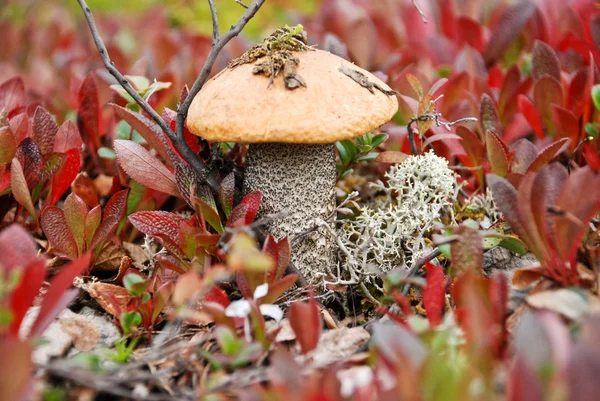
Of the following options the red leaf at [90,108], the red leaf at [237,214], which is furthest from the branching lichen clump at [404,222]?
the red leaf at [90,108]

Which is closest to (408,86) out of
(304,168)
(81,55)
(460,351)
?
(304,168)

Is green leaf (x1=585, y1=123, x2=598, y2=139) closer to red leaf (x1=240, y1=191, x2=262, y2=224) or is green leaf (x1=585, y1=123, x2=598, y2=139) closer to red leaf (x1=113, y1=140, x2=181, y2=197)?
red leaf (x1=240, y1=191, x2=262, y2=224)

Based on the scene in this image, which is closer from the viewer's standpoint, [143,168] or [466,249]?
[466,249]

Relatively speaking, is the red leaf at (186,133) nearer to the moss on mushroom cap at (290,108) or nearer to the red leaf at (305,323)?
the moss on mushroom cap at (290,108)

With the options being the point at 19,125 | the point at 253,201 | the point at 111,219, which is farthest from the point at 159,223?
the point at 19,125

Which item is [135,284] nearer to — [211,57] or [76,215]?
[76,215]

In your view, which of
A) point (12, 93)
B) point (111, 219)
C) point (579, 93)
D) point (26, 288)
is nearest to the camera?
point (26, 288)
